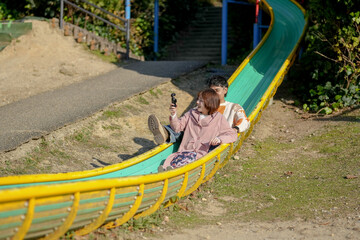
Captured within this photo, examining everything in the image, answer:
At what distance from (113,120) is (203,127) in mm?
2664

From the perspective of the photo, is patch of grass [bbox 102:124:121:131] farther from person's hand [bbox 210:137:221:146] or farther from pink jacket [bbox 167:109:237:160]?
person's hand [bbox 210:137:221:146]

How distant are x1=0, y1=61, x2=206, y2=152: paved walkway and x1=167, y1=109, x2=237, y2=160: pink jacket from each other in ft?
6.64

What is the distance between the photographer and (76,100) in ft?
29.9

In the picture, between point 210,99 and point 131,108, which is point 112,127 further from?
point 210,99

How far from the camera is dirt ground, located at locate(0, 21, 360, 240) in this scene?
489 cm

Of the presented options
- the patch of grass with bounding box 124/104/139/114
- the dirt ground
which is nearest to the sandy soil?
the dirt ground

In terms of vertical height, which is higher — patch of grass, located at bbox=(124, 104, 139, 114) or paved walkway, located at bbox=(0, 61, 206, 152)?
paved walkway, located at bbox=(0, 61, 206, 152)

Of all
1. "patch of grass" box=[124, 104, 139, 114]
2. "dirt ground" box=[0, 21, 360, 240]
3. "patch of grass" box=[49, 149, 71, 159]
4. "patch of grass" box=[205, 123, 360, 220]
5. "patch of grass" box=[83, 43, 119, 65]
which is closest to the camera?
"dirt ground" box=[0, 21, 360, 240]

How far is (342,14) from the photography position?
9312 mm

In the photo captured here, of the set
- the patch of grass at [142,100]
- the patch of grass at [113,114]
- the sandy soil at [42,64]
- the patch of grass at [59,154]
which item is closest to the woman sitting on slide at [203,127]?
the patch of grass at [59,154]

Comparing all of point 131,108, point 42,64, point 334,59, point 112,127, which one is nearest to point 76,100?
point 131,108

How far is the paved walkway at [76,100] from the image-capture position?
724 cm

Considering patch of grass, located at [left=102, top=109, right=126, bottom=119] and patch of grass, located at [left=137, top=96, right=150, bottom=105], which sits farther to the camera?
Answer: patch of grass, located at [left=137, top=96, right=150, bottom=105]

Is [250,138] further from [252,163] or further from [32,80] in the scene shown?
[32,80]
